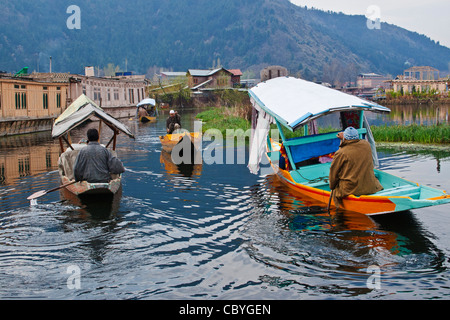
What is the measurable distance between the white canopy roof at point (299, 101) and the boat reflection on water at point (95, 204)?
16.3 ft

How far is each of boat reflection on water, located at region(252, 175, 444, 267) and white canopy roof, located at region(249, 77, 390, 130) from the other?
2.12 metres

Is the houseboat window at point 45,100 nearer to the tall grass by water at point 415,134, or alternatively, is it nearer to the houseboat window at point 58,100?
the houseboat window at point 58,100

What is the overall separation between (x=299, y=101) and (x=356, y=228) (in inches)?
206

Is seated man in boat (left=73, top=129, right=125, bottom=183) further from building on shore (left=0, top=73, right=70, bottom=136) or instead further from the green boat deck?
building on shore (left=0, top=73, right=70, bottom=136)

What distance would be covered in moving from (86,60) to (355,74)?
335 ft

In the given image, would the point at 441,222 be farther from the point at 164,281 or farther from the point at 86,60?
Result: the point at 86,60

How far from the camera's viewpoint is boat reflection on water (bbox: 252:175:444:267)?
8.57 meters

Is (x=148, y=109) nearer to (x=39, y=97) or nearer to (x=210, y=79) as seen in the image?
(x=39, y=97)

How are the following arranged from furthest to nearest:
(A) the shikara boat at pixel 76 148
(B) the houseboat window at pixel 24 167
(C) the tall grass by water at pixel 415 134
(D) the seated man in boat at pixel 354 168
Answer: (C) the tall grass by water at pixel 415 134 < (B) the houseboat window at pixel 24 167 < (A) the shikara boat at pixel 76 148 < (D) the seated man in boat at pixel 354 168

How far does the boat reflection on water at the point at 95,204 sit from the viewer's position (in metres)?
11.3

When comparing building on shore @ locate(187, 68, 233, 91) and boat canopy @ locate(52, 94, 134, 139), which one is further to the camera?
building on shore @ locate(187, 68, 233, 91)
